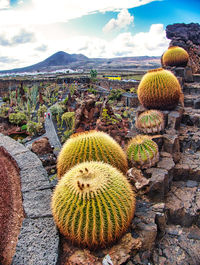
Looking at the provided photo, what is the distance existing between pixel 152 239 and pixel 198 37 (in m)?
36.4

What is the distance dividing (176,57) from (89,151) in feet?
31.6

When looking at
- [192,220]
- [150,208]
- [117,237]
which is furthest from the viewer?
[192,220]

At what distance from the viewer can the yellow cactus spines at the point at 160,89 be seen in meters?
5.91

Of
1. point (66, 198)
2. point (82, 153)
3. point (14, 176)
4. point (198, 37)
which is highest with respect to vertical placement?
point (198, 37)

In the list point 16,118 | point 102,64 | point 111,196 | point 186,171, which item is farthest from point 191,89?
point 102,64

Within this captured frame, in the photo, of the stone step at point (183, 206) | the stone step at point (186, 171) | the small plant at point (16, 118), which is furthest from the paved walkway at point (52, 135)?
the stone step at point (183, 206)

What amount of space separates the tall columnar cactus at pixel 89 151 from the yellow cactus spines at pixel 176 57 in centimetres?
924

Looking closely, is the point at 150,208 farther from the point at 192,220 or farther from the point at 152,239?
the point at 192,220

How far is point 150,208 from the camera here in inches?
122

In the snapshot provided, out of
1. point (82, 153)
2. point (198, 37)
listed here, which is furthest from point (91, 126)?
point (198, 37)

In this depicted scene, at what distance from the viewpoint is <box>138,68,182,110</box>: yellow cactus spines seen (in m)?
5.91

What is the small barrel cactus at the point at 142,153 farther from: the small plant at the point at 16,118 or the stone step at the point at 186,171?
the small plant at the point at 16,118

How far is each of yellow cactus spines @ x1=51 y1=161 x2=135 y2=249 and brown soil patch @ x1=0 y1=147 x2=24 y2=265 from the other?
1124 millimetres

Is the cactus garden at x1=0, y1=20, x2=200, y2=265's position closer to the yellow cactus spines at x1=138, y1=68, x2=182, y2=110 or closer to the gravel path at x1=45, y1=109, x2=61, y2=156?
the yellow cactus spines at x1=138, y1=68, x2=182, y2=110
